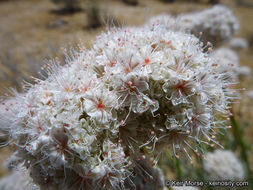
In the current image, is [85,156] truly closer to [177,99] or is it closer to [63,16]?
[177,99]

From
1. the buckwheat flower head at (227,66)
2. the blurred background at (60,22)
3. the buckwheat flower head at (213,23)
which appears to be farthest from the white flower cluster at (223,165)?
the blurred background at (60,22)

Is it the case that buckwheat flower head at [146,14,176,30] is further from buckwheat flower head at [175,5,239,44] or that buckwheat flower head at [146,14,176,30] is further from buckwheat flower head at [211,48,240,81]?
buckwheat flower head at [175,5,239,44]

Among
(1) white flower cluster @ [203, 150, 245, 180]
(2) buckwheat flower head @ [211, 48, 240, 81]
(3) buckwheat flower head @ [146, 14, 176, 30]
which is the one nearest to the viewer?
(3) buckwheat flower head @ [146, 14, 176, 30]

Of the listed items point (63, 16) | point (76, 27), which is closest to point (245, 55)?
point (76, 27)

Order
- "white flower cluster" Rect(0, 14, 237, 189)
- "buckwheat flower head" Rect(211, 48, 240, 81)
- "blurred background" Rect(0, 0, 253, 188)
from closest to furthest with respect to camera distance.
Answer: "white flower cluster" Rect(0, 14, 237, 189) → "buckwheat flower head" Rect(211, 48, 240, 81) → "blurred background" Rect(0, 0, 253, 188)

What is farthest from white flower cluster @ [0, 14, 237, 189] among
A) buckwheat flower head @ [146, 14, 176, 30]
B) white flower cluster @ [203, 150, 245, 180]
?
white flower cluster @ [203, 150, 245, 180]

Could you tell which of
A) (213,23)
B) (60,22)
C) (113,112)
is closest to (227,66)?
(113,112)

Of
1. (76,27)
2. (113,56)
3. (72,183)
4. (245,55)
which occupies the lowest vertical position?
(245,55)
